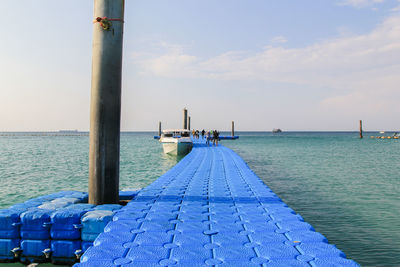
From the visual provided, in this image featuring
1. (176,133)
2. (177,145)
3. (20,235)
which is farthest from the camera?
(176,133)

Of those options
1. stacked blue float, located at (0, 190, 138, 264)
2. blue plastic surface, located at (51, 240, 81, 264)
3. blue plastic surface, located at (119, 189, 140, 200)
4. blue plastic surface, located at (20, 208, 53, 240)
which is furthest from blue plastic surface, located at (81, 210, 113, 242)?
blue plastic surface, located at (119, 189, 140, 200)

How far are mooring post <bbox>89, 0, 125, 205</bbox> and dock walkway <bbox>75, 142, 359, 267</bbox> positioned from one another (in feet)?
2.44

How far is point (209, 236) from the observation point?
360 centimetres

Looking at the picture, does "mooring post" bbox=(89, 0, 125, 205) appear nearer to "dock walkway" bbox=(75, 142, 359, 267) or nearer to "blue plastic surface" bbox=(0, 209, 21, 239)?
Result: "dock walkway" bbox=(75, 142, 359, 267)

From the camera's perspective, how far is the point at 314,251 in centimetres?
306

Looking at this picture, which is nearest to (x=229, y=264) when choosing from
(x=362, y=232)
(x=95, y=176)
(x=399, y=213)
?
(x=95, y=176)

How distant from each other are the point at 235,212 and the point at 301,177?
1212cm

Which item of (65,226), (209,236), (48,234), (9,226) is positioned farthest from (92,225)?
(209,236)

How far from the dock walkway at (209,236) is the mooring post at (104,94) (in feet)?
2.44

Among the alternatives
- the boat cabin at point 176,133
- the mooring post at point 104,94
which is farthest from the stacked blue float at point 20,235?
the boat cabin at point 176,133

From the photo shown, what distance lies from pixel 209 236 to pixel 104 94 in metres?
3.04

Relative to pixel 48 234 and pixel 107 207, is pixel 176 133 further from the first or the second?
pixel 48 234

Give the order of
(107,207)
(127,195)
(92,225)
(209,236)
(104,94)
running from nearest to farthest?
(209,236) < (92,225) < (107,207) < (104,94) < (127,195)

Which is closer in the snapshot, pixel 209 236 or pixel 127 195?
pixel 209 236
